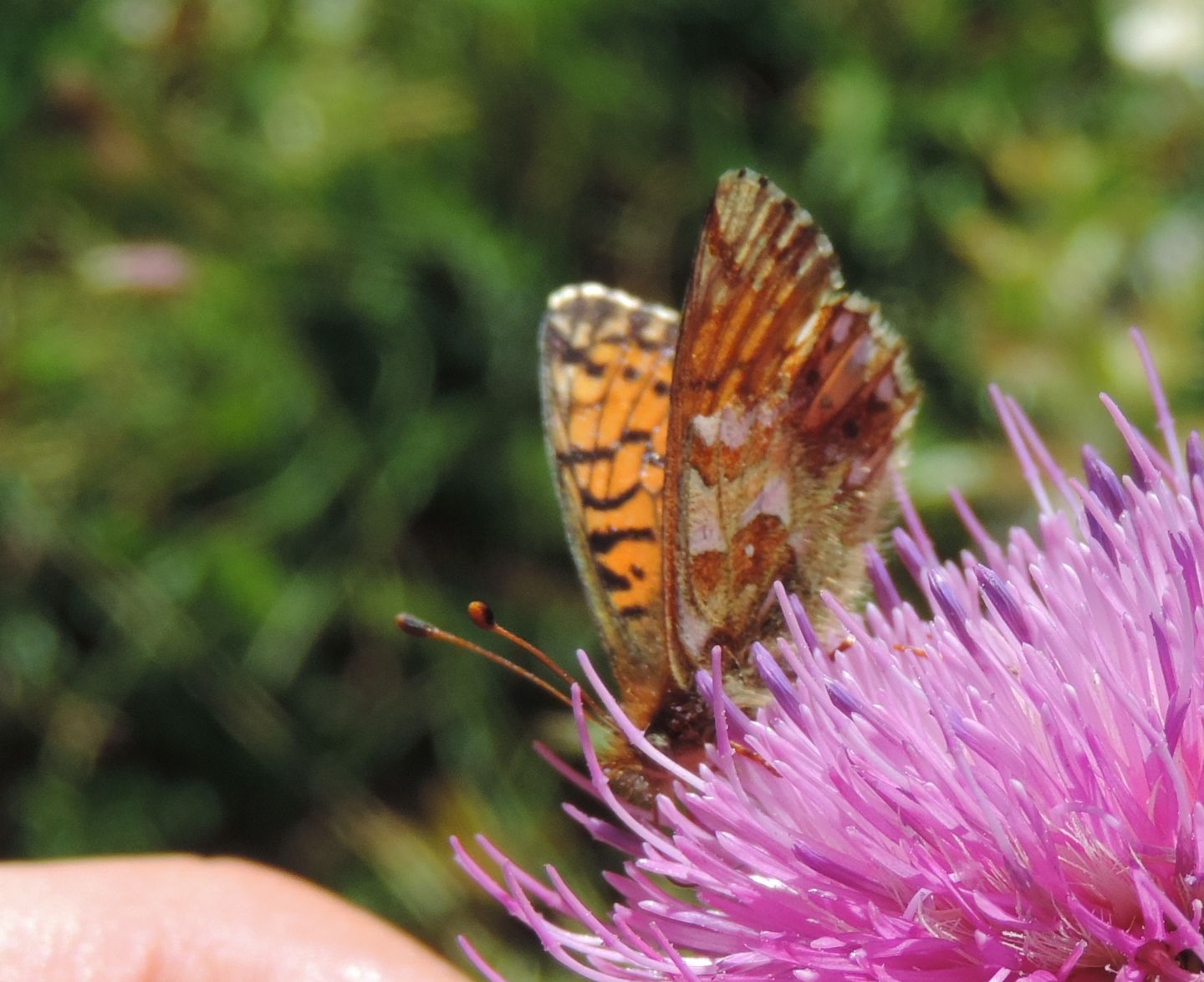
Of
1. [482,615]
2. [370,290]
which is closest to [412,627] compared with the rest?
[482,615]

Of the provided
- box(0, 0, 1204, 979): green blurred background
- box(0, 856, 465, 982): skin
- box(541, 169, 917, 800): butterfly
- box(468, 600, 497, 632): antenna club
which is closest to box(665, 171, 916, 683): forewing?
box(541, 169, 917, 800): butterfly

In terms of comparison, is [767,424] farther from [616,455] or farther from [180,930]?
[180,930]

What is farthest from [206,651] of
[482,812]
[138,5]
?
[138,5]

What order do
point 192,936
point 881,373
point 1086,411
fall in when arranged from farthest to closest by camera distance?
point 1086,411 < point 192,936 < point 881,373

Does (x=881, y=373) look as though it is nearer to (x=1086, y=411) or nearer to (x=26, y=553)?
(x=1086, y=411)

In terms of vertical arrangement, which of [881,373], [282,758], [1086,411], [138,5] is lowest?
[282,758]

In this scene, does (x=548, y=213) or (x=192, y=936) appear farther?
(x=548, y=213)
